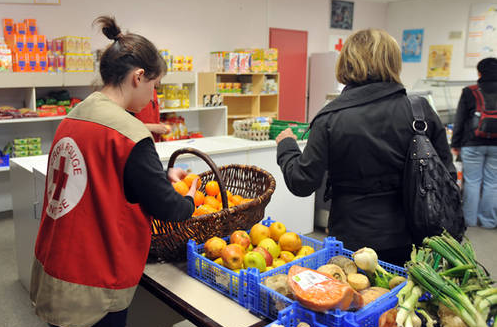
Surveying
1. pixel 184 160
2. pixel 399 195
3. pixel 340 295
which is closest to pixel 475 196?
pixel 184 160

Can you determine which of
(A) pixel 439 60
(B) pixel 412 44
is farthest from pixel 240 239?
(B) pixel 412 44

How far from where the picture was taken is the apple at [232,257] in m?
1.48

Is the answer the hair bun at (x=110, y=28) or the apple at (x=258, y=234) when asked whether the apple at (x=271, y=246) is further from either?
A: the hair bun at (x=110, y=28)

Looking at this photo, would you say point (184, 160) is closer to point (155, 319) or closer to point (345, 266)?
point (155, 319)

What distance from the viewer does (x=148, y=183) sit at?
4.29ft

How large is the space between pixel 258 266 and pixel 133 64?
2.43 ft

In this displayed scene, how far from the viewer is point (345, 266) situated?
1389 mm

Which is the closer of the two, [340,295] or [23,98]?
[340,295]

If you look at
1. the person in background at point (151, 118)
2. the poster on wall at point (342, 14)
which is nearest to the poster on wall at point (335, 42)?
the poster on wall at point (342, 14)

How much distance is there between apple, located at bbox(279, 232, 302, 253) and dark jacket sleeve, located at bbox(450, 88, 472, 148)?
12.0 ft

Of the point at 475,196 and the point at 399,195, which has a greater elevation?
the point at 399,195

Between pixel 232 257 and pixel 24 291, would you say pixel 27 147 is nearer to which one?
pixel 24 291

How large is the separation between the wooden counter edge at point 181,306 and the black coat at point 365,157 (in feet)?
2.04

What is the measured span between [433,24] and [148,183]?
9.49m
